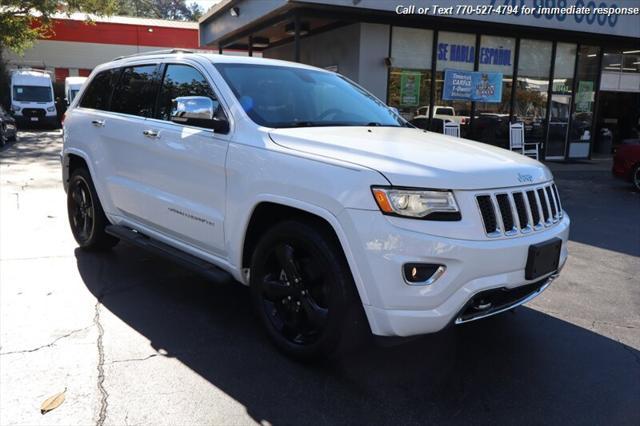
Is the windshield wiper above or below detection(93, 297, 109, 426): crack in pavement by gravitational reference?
above

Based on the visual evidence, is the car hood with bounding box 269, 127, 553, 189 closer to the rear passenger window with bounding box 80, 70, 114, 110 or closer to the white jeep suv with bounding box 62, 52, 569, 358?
the white jeep suv with bounding box 62, 52, 569, 358

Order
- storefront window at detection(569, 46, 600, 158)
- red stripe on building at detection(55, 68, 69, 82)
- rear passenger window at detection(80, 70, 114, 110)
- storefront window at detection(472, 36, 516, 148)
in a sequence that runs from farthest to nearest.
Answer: red stripe on building at detection(55, 68, 69, 82) < storefront window at detection(569, 46, 600, 158) < storefront window at detection(472, 36, 516, 148) < rear passenger window at detection(80, 70, 114, 110)

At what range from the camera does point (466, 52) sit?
1459 cm

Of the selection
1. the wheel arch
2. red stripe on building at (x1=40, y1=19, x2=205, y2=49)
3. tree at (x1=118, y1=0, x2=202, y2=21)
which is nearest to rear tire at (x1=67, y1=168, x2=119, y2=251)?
the wheel arch

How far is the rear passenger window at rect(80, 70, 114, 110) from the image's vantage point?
5.23m

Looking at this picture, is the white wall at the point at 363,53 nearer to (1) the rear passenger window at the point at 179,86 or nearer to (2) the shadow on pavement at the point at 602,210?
(2) the shadow on pavement at the point at 602,210

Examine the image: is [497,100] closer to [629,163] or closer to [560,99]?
[560,99]

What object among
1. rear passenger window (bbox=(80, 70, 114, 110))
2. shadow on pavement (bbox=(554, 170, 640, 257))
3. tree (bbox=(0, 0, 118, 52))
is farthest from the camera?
tree (bbox=(0, 0, 118, 52))

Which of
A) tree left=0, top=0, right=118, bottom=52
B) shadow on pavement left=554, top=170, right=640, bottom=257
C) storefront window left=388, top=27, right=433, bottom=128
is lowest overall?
shadow on pavement left=554, top=170, right=640, bottom=257

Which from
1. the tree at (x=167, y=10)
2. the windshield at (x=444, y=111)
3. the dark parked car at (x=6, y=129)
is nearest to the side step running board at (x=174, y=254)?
the windshield at (x=444, y=111)

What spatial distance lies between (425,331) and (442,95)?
1259cm

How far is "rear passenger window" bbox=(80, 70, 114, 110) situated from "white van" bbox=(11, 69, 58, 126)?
74.7 feet

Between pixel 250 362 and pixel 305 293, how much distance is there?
590 mm

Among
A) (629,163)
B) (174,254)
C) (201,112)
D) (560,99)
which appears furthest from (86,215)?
(560,99)
